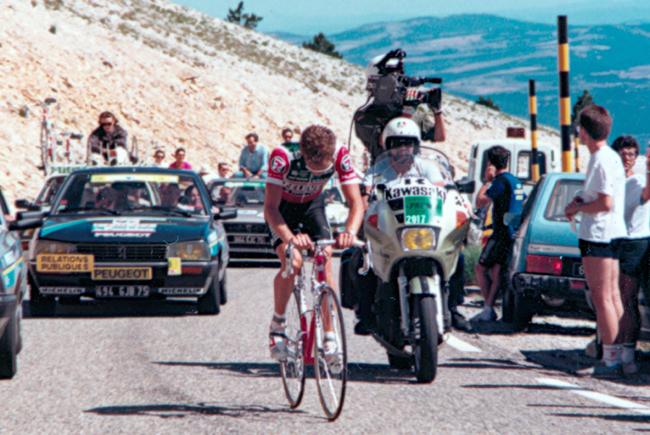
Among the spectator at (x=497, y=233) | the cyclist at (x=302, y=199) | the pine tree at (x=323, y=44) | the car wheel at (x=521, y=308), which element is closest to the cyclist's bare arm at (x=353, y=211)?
the cyclist at (x=302, y=199)

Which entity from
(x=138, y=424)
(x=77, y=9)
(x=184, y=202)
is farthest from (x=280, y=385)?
(x=77, y=9)

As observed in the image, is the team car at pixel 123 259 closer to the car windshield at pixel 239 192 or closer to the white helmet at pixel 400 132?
the white helmet at pixel 400 132

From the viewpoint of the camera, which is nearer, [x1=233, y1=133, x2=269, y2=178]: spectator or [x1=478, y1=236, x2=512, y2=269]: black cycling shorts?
[x1=478, y1=236, x2=512, y2=269]: black cycling shorts

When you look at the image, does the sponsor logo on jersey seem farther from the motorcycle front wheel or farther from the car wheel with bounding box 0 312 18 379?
the car wheel with bounding box 0 312 18 379

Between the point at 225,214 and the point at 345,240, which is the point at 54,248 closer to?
the point at 225,214

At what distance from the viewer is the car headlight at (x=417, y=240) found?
6223 millimetres

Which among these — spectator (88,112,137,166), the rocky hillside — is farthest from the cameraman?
the rocky hillside

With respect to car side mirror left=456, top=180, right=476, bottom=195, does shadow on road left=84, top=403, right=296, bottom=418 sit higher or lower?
lower

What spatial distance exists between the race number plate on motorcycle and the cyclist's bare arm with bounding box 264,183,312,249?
869 mm

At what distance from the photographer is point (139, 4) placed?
84.2 m

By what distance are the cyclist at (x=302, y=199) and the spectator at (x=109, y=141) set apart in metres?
8.69

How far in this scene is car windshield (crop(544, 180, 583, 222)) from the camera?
9102 millimetres

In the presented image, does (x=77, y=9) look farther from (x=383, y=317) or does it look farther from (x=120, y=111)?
(x=383, y=317)

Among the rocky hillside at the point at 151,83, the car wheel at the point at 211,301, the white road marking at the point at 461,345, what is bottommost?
the white road marking at the point at 461,345
